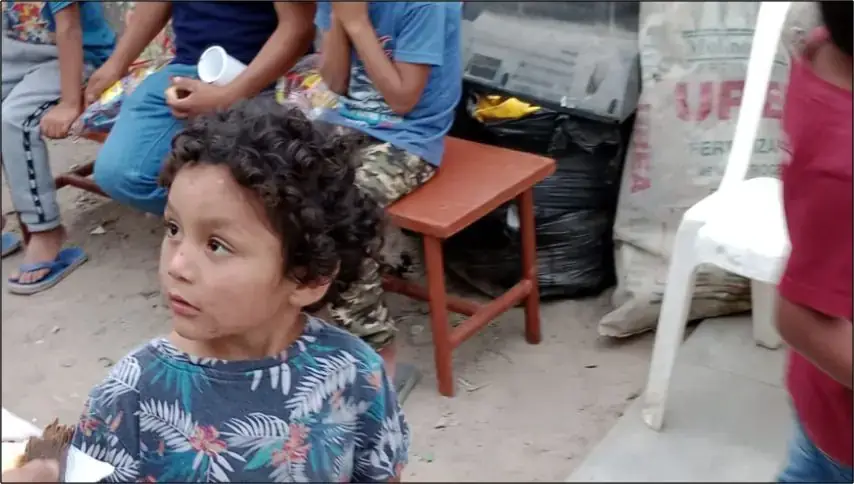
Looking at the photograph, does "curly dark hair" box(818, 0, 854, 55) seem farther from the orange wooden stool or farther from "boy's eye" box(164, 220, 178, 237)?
the orange wooden stool

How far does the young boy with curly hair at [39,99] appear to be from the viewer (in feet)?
6.22

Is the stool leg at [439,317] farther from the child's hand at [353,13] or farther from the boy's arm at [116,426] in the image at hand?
the boy's arm at [116,426]

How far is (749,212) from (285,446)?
2.74 ft

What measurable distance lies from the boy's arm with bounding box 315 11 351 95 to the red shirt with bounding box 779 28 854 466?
96 cm

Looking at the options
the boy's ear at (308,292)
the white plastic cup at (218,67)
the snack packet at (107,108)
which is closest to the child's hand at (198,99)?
the white plastic cup at (218,67)

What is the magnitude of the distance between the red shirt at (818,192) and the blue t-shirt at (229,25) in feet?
4.07

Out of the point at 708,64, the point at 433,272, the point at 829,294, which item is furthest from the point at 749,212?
the point at 829,294

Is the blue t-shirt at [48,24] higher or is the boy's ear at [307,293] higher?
the boy's ear at [307,293]

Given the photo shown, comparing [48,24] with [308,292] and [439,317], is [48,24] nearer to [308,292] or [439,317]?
[439,317]

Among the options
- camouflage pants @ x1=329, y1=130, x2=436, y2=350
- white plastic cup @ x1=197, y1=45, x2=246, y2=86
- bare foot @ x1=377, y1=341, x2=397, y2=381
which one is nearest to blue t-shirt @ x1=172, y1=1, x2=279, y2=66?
white plastic cup @ x1=197, y1=45, x2=246, y2=86

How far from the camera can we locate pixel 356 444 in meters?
0.81

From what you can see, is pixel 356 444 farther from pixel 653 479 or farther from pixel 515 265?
pixel 515 265

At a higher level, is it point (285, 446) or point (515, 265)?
point (285, 446)

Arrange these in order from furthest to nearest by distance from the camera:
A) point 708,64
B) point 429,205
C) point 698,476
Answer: point 708,64, point 429,205, point 698,476
